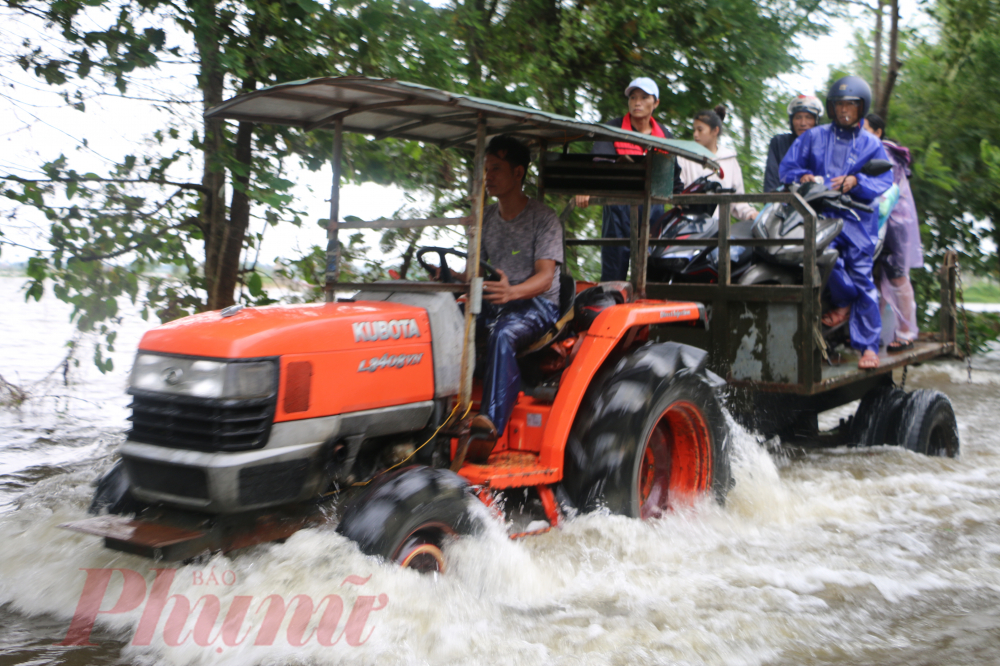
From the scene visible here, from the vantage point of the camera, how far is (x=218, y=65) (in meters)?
5.54

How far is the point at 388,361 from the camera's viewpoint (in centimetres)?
355

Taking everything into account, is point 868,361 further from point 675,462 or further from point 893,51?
point 893,51

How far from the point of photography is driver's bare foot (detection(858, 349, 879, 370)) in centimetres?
595

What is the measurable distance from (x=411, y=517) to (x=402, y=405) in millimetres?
593

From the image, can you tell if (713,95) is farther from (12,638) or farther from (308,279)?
(12,638)

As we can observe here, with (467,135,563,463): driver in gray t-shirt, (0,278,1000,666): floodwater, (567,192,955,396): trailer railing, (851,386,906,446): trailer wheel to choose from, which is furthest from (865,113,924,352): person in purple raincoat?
(467,135,563,463): driver in gray t-shirt

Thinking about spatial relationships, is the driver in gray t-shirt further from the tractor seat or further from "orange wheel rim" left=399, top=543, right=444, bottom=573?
"orange wheel rim" left=399, top=543, right=444, bottom=573

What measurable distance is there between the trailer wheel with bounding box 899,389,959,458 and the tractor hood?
13.5 ft

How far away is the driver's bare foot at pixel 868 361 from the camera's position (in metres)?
5.95

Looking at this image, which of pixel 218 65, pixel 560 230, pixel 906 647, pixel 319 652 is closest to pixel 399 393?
pixel 319 652

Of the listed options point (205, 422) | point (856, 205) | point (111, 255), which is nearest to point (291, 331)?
point (205, 422)

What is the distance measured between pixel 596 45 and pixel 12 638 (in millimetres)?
7381

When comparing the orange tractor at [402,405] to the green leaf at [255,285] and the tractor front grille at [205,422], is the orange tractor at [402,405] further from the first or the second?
the green leaf at [255,285]

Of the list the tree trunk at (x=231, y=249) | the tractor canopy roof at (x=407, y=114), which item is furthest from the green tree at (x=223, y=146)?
the tractor canopy roof at (x=407, y=114)
